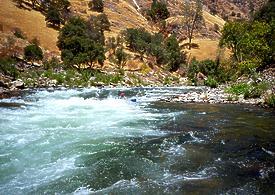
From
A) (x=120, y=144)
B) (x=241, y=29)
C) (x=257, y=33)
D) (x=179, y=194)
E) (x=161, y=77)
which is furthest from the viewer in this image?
(x=161, y=77)

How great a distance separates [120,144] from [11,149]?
4186 millimetres

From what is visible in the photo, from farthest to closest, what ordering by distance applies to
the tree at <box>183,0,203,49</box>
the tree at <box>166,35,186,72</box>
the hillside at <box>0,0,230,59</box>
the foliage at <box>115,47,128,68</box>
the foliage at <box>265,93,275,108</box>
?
the tree at <box>183,0,203,49</box>
the tree at <box>166,35,186,72</box>
the hillside at <box>0,0,230,59</box>
the foliage at <box>115,47,128,68</box>
the foliage at <box>265,93,275,108</box>

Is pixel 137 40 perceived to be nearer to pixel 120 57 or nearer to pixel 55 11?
pixel 120 57

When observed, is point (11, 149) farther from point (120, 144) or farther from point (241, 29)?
point (241, 29)

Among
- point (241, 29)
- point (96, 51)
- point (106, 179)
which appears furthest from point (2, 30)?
point (106, 179)

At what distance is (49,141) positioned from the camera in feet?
47.4

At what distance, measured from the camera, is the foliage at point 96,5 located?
110m

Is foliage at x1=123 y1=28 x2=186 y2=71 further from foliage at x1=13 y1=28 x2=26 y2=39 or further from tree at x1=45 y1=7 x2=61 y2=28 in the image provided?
foliage at x1=13 y1=28 x2=26 y2=39

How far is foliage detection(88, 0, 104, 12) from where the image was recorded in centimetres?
10956

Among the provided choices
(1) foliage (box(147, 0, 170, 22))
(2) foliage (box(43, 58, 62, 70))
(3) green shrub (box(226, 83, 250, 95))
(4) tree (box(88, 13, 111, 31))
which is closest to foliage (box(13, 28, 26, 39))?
(2) foliage (box(43, 58, 62, 70))

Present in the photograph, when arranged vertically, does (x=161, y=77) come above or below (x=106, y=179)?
below

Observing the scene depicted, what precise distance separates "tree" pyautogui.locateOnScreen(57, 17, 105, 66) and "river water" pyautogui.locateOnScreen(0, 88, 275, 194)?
42.8 metres

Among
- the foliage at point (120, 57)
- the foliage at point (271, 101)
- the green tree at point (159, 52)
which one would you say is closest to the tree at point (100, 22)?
the green tree at point (159, 52)

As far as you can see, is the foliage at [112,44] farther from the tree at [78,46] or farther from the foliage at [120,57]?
the foliage at [120,57]
